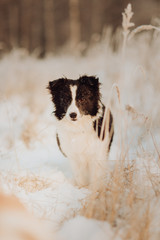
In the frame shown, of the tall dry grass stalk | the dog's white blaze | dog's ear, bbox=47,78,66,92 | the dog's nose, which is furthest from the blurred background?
the tall dry grass stalk

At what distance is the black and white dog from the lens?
3.22 m

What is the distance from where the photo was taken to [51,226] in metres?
2.00

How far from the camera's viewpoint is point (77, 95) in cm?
322

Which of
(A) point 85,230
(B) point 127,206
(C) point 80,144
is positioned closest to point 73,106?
(C) point 80,144

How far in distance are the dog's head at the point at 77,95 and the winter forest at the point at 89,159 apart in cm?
25

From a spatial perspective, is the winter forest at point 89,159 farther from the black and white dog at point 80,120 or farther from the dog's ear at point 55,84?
the dog's ear at point 55,84

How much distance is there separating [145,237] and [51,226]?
0.72 metres

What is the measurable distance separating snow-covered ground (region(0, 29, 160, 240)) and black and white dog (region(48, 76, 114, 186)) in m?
0.28

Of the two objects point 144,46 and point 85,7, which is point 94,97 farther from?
point 85,7

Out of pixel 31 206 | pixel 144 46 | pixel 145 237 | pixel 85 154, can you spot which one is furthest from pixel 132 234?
pixel 144 46

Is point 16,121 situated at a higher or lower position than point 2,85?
lower

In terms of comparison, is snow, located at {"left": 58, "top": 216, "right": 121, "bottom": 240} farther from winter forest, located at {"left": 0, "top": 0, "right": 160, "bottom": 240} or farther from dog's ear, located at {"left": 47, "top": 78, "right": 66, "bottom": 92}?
dog's ear, located at {"left": 47, "top": 78, "right": 66, "bottom": 92}

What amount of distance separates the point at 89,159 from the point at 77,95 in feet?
2.74

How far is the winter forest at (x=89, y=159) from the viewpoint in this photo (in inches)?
74.4
